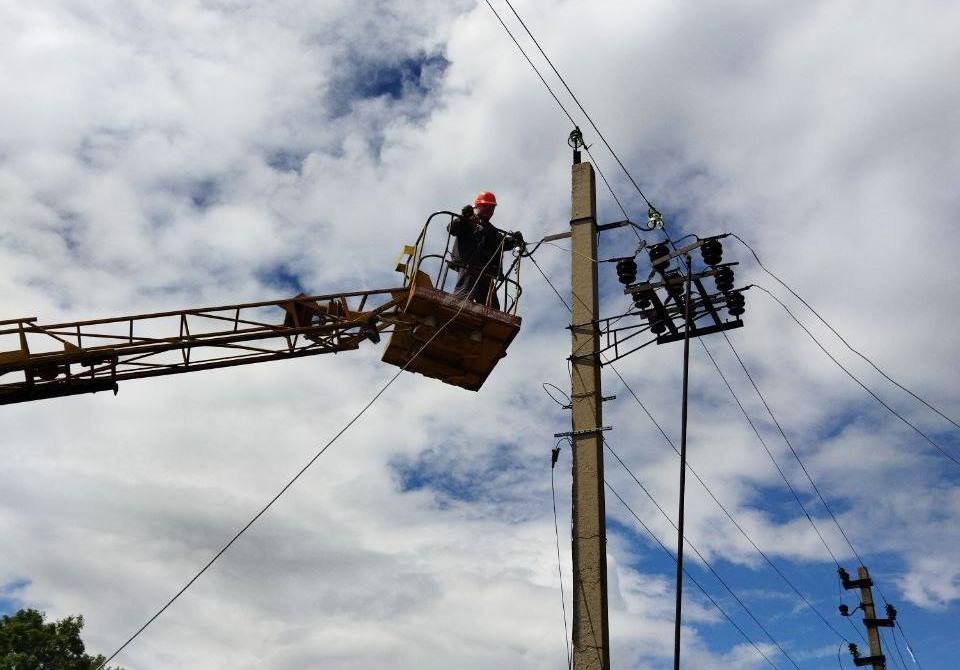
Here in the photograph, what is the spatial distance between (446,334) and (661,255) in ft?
10.9

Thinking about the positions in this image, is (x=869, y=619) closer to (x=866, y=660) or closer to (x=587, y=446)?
(x=866, y=660)

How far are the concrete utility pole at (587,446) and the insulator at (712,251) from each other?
157 centimetres

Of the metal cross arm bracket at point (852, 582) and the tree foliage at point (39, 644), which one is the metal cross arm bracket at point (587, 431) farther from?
the tree foliage at point (39, 644)

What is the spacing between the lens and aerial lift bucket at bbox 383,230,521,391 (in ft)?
40.2

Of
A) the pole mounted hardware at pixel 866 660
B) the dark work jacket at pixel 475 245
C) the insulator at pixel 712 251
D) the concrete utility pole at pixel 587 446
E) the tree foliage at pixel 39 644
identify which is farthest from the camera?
the tree foliage at pixel 39 644

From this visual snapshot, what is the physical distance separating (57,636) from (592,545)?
39.5 meters

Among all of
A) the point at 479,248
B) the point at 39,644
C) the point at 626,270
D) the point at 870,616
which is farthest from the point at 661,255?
the point at 39,644

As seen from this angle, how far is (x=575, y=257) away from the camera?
1209 cm

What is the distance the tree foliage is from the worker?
36912 mm

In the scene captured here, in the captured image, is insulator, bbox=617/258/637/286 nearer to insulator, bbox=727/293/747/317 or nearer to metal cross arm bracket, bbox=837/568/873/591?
insulator, bbox=727/293/747/317

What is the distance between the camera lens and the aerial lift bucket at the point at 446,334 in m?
12.3

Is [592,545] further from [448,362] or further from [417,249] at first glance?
[417,249]

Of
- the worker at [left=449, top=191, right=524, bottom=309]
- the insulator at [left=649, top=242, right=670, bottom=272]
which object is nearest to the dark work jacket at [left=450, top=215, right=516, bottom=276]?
the worker at [left=449, top=191, right=524, bottom=309]

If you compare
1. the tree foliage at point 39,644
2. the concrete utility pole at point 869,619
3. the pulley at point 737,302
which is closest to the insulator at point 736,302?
the pulley at point 737,302
